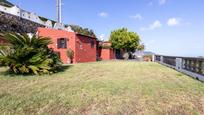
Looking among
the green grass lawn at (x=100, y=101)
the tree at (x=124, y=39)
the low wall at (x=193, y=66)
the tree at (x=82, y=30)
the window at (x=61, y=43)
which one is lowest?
the green grass lawn at (x=100, y=101)

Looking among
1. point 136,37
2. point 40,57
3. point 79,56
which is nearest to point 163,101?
point 40,57

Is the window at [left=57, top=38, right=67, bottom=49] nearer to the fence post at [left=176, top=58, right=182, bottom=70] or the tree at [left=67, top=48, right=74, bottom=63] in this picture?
the tree at [left=67, top=48, right=74, bottom=63]

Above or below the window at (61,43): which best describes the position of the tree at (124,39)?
above

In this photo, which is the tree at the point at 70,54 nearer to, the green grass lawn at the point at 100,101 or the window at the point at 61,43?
the window at the point at 61,43

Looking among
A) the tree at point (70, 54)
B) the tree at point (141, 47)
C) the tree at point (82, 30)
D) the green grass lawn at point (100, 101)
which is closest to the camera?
the green grass lawn at point (100, 101)

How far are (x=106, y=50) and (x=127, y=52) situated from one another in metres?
7.96

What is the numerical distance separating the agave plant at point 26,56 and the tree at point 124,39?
28026 mm

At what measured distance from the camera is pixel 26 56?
10.4 metres

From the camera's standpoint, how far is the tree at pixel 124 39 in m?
38.4

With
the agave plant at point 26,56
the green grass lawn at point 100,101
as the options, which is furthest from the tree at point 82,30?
the green grass lawn at point 100,101

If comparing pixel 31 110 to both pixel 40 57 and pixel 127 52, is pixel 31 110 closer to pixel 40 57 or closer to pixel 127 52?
pixel 40 57

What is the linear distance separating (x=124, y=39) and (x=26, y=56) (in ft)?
95.9

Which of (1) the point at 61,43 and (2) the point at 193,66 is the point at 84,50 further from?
(2) the point at 193,66

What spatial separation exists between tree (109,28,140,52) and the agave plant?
2803cm
